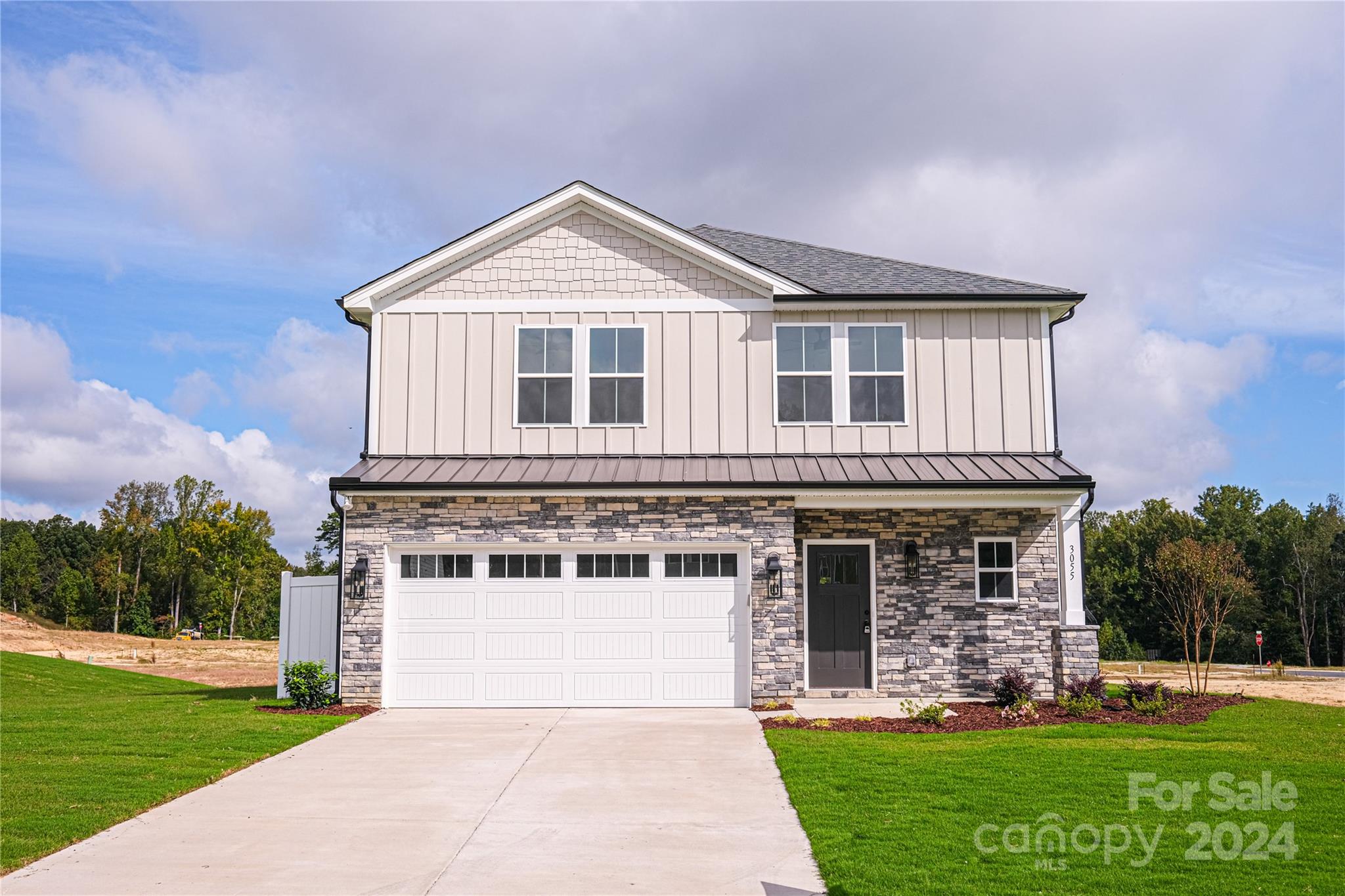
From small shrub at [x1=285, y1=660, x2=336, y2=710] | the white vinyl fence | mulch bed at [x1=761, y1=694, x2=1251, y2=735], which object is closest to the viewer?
mulch bed at [x1=761, y1=694, x2=1251, y2=735]

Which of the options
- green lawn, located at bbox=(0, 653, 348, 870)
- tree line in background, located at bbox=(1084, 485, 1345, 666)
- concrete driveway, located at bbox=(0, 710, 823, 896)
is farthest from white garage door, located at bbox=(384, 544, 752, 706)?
tree line in background, located at bbox=(1084, 485, 1345, 666)

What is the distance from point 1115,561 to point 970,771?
54704 mm

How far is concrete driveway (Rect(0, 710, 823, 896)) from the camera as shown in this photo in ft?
20.6

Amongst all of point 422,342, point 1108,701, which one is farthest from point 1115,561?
point 422,342

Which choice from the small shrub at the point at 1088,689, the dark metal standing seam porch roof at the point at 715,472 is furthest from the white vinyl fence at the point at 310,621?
the small shrub at the point at 1088,689

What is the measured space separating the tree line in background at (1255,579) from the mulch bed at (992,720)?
33466 millimetres

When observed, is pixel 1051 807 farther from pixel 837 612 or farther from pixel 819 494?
pixel 837 612

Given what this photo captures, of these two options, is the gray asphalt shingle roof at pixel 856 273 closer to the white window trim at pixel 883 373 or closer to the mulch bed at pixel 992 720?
the white window trim at pixel 883 373

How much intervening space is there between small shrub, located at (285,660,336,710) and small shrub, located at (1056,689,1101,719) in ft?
31.8

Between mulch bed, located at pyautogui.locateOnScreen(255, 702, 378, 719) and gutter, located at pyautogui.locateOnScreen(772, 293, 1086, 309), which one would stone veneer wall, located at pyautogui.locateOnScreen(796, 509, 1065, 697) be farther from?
mulch bed, located at pyautogui.locateOnScreen(255, 702, 378, 719)

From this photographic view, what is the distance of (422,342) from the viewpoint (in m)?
15.2

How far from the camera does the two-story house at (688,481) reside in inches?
550

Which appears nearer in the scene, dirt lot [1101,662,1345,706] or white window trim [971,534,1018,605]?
white window trim [971,534,1018,605]

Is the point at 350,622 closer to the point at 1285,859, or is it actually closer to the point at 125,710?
the point at 125,710
